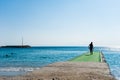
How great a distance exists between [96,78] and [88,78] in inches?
12.7

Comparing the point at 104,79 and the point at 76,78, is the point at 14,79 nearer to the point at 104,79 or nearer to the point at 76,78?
the point at 76,78

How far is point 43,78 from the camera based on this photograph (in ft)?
34.8

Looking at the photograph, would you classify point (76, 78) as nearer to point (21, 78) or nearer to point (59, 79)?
point (59, 79)

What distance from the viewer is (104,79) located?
1064cm

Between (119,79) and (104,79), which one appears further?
(119,79)

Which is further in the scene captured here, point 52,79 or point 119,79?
point 119,79

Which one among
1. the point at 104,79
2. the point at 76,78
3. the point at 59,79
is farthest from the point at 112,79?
the point at 59,79

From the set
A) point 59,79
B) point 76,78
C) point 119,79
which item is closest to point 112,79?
point 76,78

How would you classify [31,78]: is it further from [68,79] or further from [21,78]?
[68,79]

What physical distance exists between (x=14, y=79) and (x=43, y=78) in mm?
1122

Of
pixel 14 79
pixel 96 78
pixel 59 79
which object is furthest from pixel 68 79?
pixel 14 79

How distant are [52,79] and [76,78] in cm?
100

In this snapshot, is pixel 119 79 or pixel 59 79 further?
pixel 119 79

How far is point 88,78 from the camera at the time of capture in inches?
Result: 425
